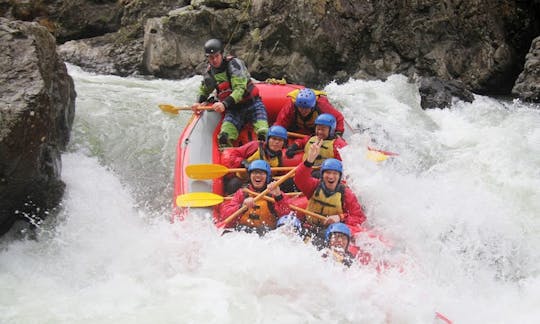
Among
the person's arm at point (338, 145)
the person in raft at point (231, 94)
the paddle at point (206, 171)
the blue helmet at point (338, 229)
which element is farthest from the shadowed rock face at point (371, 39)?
the blue helmet at point (338, 229)

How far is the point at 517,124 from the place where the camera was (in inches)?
294

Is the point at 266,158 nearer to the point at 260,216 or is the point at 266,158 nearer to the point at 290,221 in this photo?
the point at 260,216

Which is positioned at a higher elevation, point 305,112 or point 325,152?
point 305,112

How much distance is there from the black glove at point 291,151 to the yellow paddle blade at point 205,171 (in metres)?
0.66

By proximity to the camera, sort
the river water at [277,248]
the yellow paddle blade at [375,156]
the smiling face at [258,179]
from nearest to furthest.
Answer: the river water at [277,248], the smiling face at [258,179], the yellow paddle blade at [375,156]

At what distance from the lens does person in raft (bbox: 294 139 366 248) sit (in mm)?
4289

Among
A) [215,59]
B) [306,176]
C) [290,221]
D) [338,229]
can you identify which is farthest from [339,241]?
[215,59]

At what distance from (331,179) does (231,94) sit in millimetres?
1804

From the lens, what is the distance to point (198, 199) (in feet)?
14.7

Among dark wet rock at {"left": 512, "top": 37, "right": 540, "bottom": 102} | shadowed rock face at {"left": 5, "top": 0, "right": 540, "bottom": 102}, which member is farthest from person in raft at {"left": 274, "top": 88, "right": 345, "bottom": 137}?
dark wet rock at {"left": 512, "top": 37, "right": 540, "bottom": 102}

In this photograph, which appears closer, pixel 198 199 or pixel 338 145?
pixel 198 199

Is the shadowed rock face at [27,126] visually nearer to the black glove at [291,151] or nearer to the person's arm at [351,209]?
the black glove at [291,151]

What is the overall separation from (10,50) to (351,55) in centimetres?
575

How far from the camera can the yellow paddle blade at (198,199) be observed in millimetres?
4418
